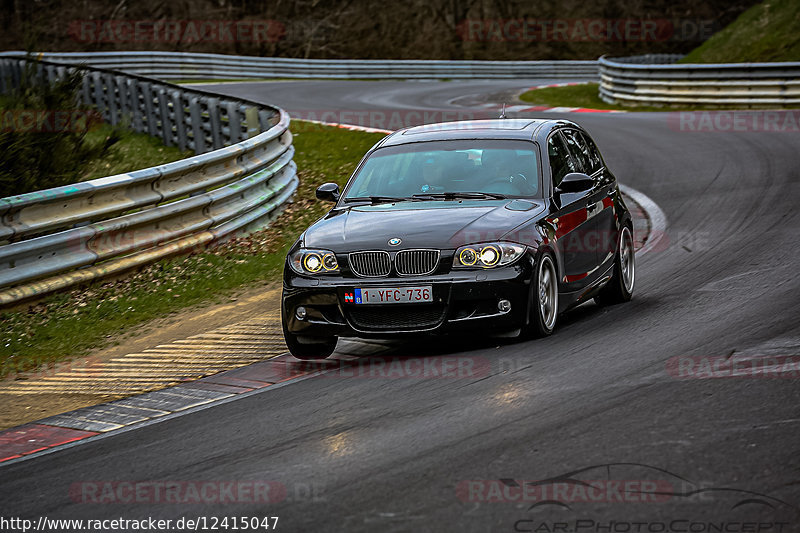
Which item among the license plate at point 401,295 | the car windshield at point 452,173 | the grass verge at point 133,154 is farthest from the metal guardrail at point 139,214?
the license plate at point 401,295

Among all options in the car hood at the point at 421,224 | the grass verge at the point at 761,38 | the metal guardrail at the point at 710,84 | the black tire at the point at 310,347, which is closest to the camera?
the car hood at the point at 421,224

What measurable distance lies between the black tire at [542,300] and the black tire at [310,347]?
1.39m

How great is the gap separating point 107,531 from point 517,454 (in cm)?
187

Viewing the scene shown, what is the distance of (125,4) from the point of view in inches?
2037

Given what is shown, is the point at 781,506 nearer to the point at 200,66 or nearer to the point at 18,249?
the point at 18,249

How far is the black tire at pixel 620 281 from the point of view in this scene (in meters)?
9.56

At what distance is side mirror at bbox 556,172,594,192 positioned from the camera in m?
8.51

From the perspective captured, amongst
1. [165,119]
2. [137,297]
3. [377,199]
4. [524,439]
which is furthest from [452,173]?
[165,119]

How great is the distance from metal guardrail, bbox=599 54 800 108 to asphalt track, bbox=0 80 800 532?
1724 centimetres

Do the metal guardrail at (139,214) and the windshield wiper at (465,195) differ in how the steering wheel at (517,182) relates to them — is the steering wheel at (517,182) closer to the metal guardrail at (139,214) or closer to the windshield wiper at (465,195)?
the windshield wiper at (465,195)

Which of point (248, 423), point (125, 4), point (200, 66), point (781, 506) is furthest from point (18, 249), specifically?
point (125, 4)

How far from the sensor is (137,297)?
10.4 metres

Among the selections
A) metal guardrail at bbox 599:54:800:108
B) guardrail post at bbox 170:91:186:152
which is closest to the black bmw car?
A: guardrail post at bbox 170:91:186:152

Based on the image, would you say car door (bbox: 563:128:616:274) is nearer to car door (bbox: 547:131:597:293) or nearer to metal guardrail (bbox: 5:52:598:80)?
car door (bbox: 547:131:597:293)
